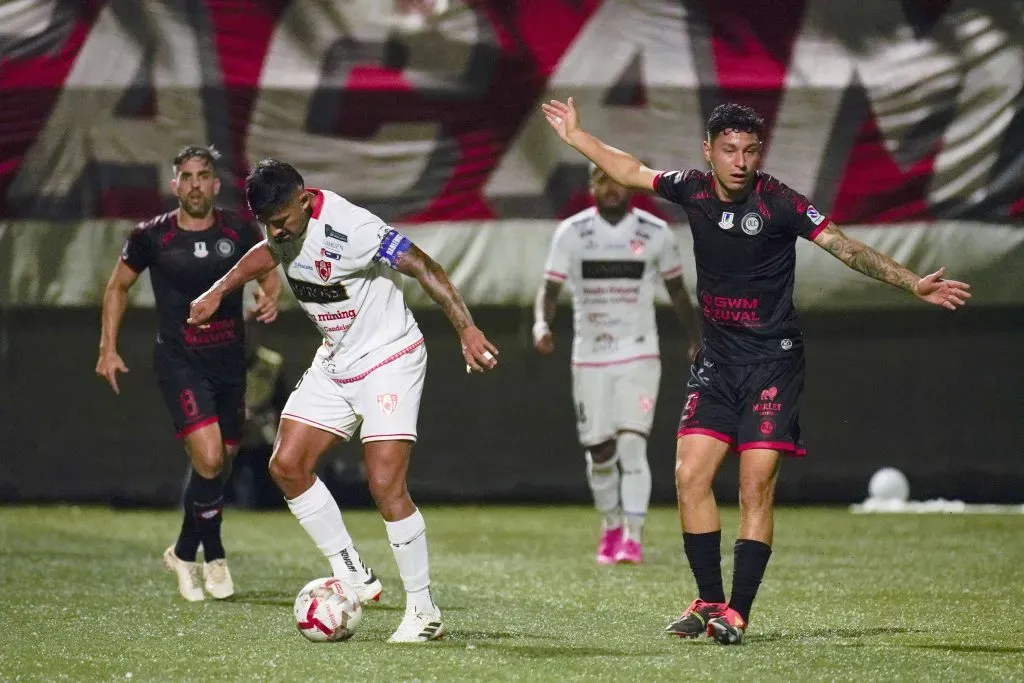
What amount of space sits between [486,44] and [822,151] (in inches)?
110

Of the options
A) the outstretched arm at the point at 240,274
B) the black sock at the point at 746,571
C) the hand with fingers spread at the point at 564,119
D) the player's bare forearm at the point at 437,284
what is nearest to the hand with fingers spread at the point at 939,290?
the black sock at the point at 746,571

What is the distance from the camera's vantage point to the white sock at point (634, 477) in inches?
394

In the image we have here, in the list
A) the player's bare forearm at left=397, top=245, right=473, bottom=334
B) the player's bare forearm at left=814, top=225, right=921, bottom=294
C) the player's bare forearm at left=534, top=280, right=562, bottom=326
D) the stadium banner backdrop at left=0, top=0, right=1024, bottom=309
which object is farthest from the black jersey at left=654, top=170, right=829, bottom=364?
the stadium banner backdrop at left=0, top=0, right=1024, bottom=309

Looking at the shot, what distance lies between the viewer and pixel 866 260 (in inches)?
246

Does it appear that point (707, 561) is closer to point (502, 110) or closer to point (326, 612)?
point (326, 612)

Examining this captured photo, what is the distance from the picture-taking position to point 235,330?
840 cm

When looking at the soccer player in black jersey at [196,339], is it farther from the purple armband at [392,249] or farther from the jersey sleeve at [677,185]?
the jersey sleeve at [677,185]

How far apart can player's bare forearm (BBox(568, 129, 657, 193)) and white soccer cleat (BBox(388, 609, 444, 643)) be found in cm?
192

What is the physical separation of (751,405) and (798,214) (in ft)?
2.57

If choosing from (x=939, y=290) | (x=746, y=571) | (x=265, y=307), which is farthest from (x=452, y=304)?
(x=265, y=307)

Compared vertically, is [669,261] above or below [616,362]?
above

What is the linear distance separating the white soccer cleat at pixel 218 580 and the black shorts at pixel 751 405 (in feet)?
8.94

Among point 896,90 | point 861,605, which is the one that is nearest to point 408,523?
point 861,605

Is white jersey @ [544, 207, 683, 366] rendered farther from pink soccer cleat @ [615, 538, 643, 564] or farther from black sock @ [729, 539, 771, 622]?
black sock @ [729, 539, 771, 622]
